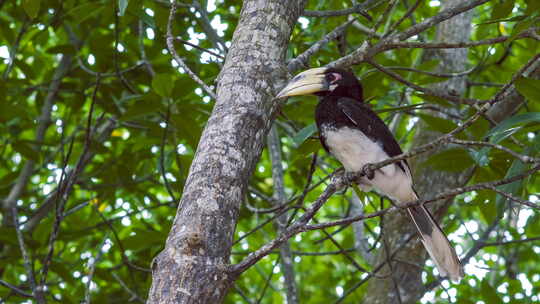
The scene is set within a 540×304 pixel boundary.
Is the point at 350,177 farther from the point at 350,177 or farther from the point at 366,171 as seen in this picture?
the point at 366,171

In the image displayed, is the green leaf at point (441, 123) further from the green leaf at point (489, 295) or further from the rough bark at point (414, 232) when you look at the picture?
the green leaf at point (489, 295)

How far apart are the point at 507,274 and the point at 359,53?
3.53 metres

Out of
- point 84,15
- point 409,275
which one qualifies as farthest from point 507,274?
point 84,15

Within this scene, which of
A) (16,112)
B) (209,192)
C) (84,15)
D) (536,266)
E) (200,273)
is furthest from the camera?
(536,266)

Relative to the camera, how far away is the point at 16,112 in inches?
164

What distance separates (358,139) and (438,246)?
0.65 meters

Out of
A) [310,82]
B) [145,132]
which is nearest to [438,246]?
[310,82]

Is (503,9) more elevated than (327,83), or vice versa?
(327,83)

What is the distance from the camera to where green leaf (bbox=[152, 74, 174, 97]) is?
3.23 m

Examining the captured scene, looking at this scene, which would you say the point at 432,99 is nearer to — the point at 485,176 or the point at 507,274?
the point at 485,176

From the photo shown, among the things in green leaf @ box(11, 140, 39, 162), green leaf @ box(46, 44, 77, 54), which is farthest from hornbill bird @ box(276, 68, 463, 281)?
green leaf @ box(11, 140, 39, 162)

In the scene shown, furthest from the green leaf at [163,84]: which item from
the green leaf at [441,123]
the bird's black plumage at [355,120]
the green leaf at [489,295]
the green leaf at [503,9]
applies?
the green leaf at [489,295]

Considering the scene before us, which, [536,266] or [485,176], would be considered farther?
[536,266]

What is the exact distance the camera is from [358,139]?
3.38m
